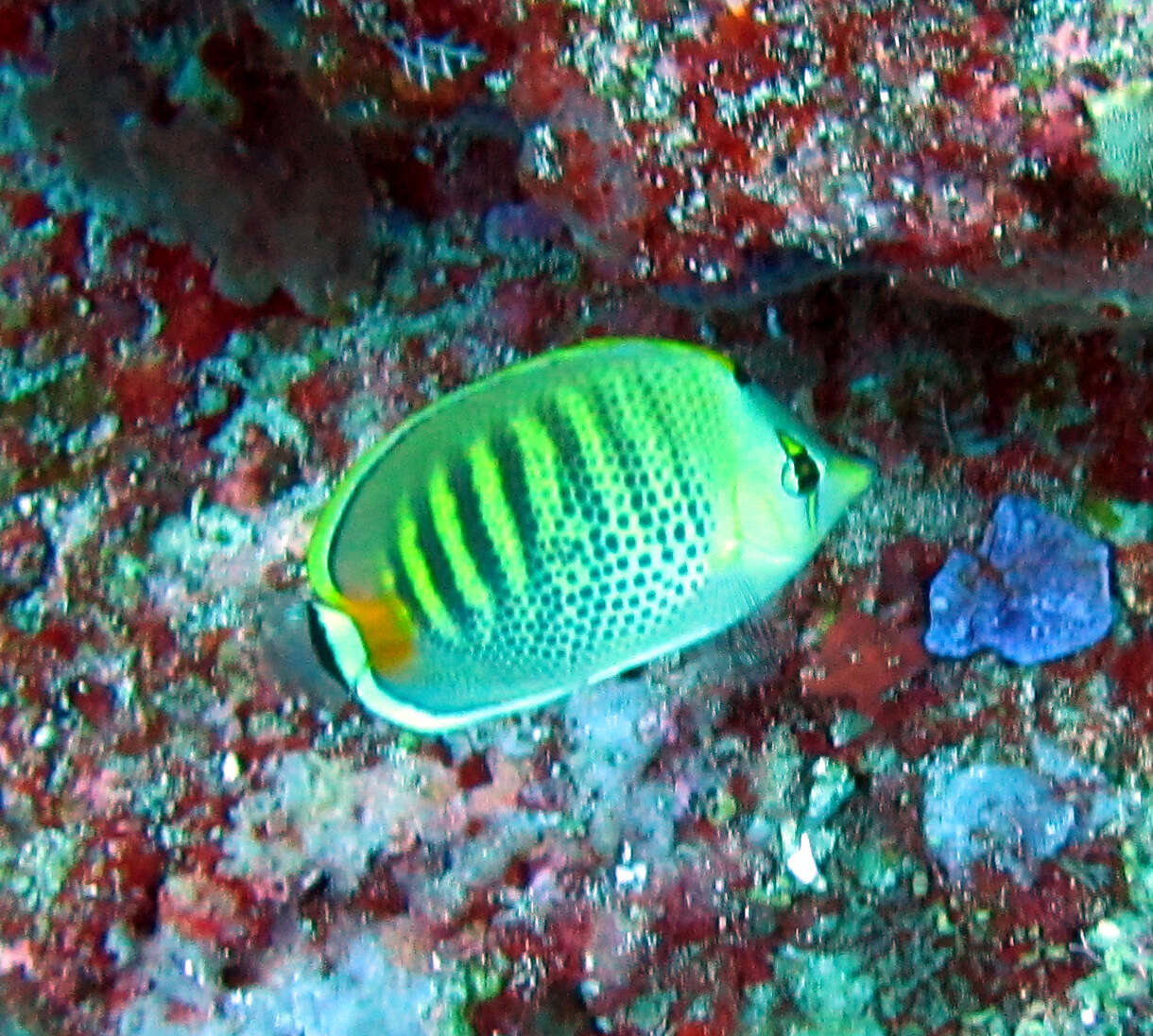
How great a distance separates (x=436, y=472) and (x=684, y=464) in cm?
44

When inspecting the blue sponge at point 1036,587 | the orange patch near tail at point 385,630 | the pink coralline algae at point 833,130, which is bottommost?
the blue sponge at point 1036,587

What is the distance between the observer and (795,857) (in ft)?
10.0

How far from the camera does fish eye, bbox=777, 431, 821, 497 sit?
1.71 metres

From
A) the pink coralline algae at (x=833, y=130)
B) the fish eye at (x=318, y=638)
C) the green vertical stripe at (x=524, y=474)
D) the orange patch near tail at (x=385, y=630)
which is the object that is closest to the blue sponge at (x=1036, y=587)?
the pink coralline algae at (x=833, y=130)

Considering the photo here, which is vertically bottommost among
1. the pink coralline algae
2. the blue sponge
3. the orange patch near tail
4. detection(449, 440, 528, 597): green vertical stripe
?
the blue sponge

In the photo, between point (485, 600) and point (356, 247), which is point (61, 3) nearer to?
point (356, 247)

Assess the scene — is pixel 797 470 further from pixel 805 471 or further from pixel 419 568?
pixel 419 568

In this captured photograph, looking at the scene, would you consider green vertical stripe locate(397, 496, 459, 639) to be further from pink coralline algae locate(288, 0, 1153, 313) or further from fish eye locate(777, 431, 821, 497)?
pink coralline algae locate(288, 0, 1153, 313)

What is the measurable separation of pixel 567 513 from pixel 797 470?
0.41 meters

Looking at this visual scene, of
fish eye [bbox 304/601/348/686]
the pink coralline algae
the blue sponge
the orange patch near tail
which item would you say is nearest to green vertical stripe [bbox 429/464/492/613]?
the orange patch near tail

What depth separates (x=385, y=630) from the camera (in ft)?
5.59

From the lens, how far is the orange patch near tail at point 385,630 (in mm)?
1688

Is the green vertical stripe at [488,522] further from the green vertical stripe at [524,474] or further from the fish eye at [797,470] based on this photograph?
the fish eye at [797,470]

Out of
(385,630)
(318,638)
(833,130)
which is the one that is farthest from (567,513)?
(833,130)
